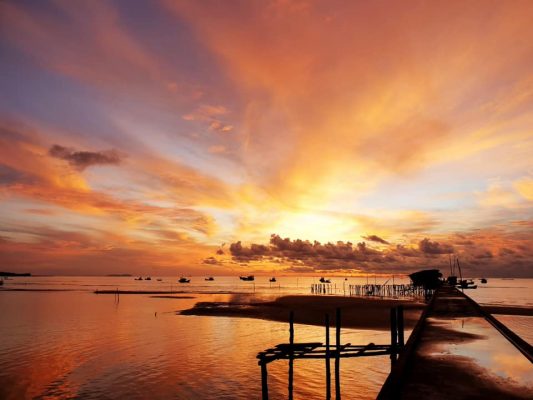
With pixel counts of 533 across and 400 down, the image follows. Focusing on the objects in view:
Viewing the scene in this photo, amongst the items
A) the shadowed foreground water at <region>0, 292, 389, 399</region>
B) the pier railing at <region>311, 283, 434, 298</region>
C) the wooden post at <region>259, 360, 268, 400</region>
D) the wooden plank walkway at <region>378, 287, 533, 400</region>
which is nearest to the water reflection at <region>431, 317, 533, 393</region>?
the wooden plank walkway at <region>378, 287, 533, 400</region>

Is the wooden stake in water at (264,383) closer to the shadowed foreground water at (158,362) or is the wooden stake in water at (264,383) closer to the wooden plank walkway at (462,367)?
the shadowed foreground water at (158,362)

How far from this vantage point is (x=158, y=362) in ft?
90.3

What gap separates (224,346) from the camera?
32938mm

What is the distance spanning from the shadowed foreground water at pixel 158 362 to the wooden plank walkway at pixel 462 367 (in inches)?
275

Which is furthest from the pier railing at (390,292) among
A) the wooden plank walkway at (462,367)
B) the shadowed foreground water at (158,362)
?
the wooden plank walkway at (462,367)

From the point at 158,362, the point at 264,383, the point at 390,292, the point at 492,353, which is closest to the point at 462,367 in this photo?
the point at 492,353

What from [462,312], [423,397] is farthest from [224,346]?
[423,397]

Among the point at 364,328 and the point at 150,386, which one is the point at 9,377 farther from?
the point at 364,328

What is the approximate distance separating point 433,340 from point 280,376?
37.9ft

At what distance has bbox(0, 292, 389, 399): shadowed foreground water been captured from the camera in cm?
2123

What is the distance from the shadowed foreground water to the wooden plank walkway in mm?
6986

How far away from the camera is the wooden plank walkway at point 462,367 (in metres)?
8.07

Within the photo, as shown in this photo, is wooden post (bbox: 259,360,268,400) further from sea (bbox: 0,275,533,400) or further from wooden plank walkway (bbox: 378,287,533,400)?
wooden plank walkway (bbox: 378,287,533,400)

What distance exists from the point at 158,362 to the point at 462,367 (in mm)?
22319
